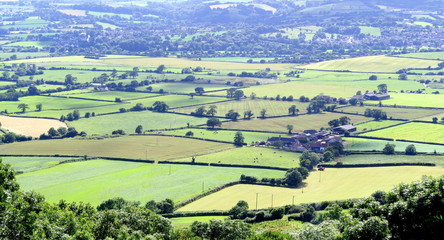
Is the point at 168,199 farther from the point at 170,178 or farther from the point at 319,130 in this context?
the point at 319,130

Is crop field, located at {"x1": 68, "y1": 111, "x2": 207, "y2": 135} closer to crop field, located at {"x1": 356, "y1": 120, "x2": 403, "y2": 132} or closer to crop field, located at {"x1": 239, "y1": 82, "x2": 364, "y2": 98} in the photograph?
crop field, located at {"x1": 356, "y1": 120, "x2": 403, "y2": 132}

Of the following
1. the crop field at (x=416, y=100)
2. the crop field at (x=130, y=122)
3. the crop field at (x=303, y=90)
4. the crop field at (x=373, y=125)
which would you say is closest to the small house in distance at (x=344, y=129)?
the crop field at (x=373, y=125)

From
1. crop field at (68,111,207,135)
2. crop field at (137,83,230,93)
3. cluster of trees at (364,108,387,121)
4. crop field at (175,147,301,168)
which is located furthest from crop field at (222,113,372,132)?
crop field at (137,83,230,93)

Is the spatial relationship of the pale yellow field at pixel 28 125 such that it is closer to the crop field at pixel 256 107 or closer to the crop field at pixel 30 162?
the crop field at pixel 30 162

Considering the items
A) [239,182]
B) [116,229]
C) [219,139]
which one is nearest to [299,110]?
[219,139]

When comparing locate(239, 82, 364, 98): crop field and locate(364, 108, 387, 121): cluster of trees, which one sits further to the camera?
locate(239, 82, 364, 98): crop field

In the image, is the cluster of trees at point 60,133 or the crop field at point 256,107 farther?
the crop field at point 256,107
